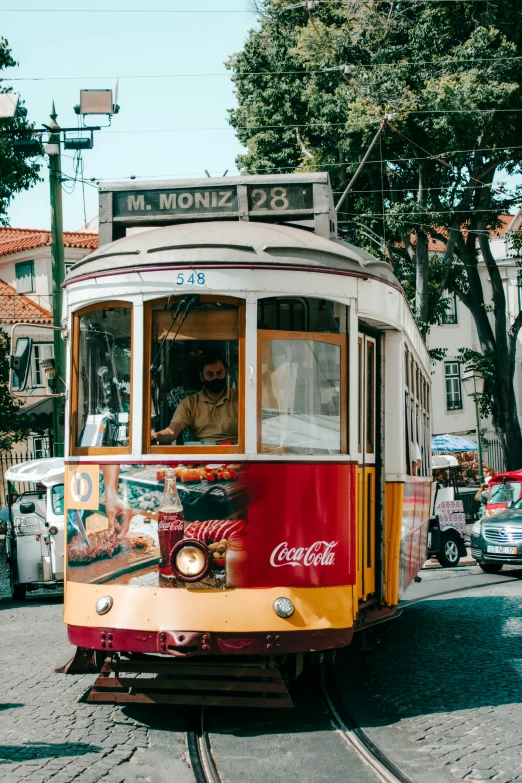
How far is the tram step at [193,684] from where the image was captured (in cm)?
654

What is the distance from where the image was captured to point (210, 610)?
21.4ft

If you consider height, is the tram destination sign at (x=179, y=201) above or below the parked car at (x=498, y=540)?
above

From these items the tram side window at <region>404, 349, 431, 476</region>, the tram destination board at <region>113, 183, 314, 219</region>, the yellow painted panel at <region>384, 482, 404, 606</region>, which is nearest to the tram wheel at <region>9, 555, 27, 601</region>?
the tram side window at <region>404, 349, 431, 476</region>

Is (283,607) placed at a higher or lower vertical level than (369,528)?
lower

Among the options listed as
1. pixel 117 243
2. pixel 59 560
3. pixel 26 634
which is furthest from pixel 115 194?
pixel 59 560

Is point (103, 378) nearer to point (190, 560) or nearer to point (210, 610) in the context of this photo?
point (190, 560)

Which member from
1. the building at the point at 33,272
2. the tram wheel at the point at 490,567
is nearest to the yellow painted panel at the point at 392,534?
the tram wheel at the point at 490,567

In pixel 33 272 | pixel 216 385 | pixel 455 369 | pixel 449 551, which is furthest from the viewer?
pixel 455 369

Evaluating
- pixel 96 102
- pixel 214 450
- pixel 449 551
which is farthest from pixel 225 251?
pixel 449 551

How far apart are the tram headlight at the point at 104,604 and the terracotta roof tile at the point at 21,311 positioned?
33825mm

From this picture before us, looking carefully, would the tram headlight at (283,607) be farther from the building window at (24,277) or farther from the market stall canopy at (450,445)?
the building window at (24,277)

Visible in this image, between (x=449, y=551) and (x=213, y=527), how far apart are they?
1478cm

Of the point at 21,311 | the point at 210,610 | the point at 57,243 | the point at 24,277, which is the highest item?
the point at 24,277

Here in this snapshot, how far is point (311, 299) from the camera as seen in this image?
7.02m
